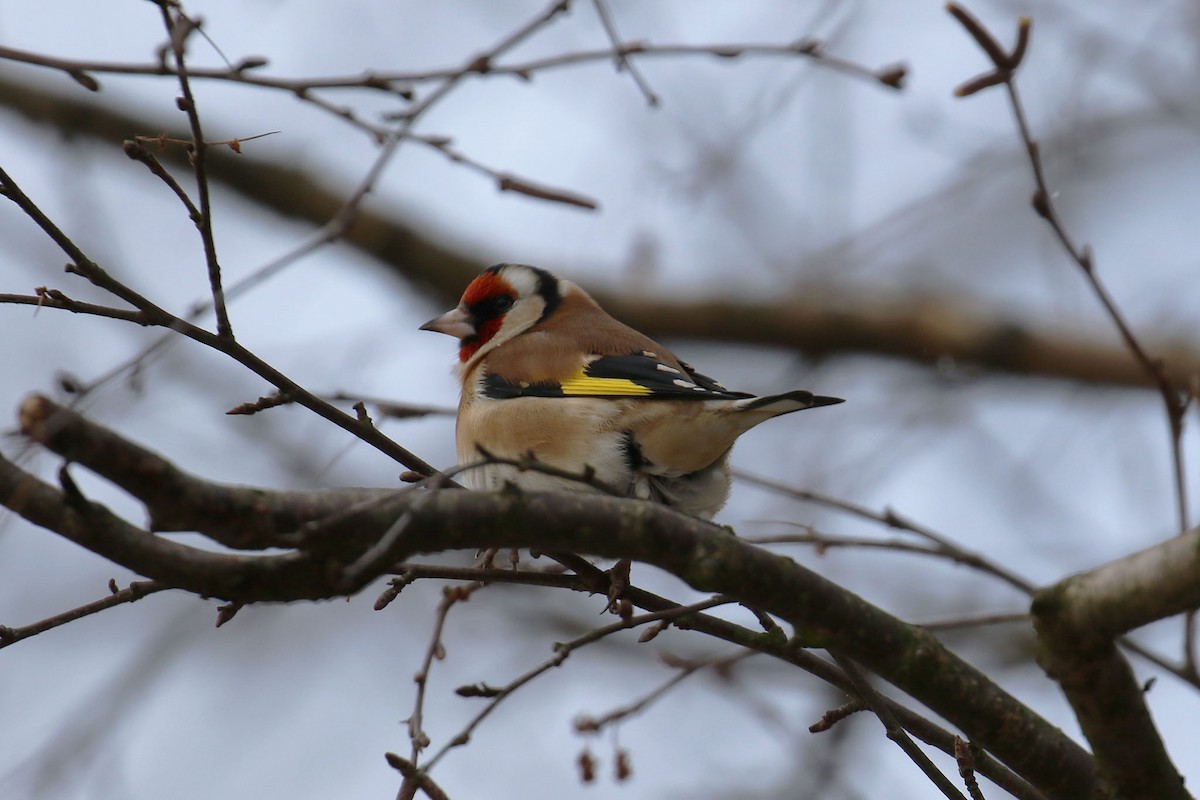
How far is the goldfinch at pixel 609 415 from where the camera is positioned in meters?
3.81

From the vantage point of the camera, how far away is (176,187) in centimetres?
237

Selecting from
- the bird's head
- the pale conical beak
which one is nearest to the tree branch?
the bird's head

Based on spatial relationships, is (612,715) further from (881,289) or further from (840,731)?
(881,289)

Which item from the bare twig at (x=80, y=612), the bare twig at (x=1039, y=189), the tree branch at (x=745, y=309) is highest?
the tree branch at (x=745, y=309)

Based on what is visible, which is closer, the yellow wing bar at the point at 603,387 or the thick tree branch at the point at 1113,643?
the thick tree branch at the point at 1113,643

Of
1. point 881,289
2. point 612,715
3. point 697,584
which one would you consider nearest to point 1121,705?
point 697,584

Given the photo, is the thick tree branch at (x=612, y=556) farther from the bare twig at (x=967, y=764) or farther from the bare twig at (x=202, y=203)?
the bare twig at (x=202, y=203)

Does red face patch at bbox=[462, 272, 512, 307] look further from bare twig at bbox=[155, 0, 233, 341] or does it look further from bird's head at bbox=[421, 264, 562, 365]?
bare twig at bbox=[155, 0, 233, 341]

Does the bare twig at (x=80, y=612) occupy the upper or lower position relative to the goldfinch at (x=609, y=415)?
lower

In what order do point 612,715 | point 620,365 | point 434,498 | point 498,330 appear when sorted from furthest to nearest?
1. point 498,330
2. point 620,365
3. point 612,715
4. point 434,498

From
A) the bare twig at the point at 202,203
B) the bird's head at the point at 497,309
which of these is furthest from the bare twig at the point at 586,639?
the bird's head at the point at 497,309

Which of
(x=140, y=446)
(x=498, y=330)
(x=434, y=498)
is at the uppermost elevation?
(x=498, y=330)

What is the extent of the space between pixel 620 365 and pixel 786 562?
203cm

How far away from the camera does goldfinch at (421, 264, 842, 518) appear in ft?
12.5
